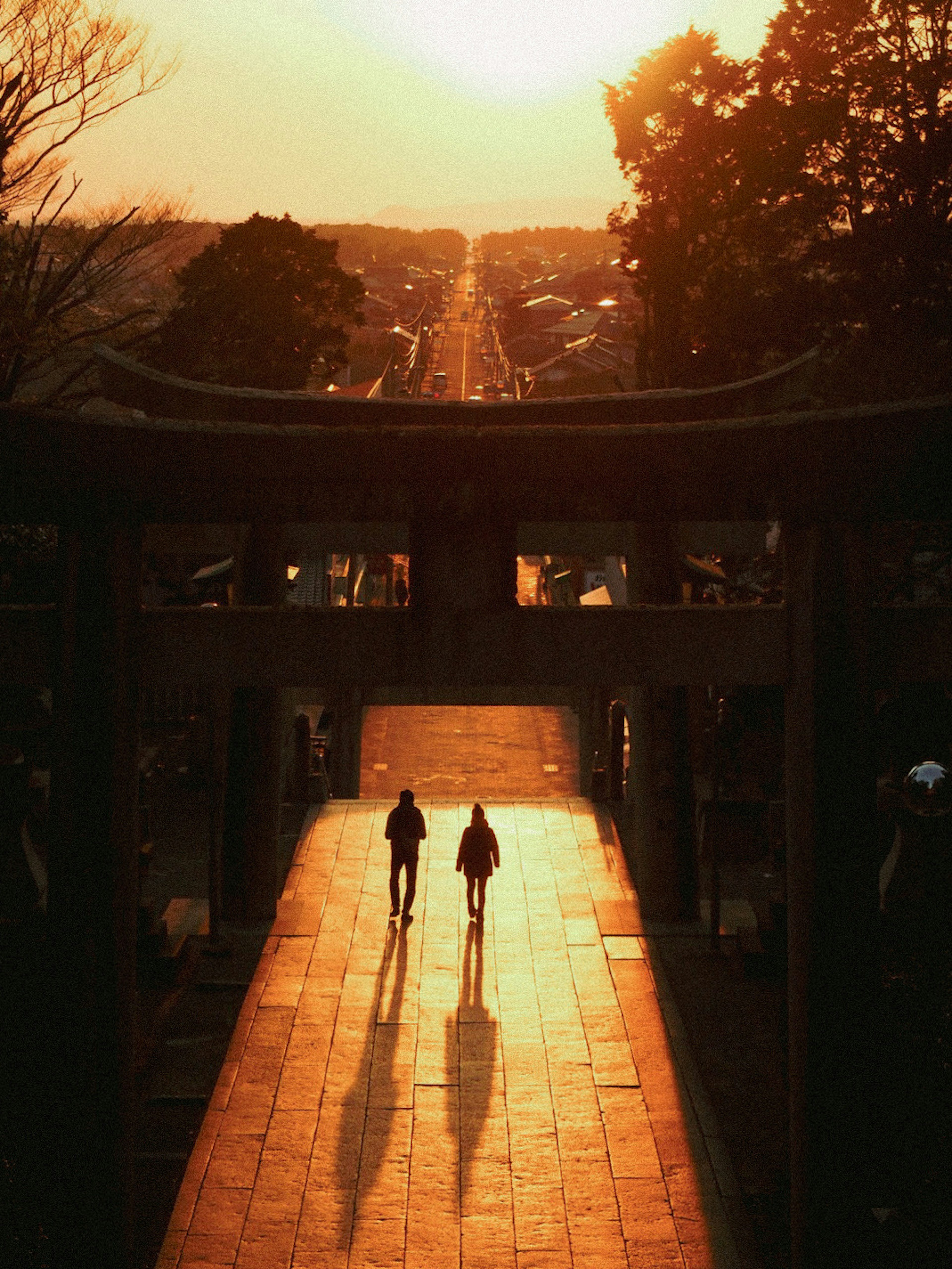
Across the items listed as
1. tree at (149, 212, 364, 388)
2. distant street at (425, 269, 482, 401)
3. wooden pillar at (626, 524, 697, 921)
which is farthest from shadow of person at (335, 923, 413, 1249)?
distant street at (425, 269, 482, 401)

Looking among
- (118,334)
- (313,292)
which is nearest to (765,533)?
(118,334)

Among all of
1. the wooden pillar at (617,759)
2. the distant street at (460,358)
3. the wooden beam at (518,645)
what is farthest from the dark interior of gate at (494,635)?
the distant street at (460,358)

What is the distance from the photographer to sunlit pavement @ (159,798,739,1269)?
8.59 meters

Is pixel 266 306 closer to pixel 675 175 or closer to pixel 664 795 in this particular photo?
pixel 675 175

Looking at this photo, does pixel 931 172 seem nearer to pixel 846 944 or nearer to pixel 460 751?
pixel 460 751

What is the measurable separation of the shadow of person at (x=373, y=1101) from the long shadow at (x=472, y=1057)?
0.44m

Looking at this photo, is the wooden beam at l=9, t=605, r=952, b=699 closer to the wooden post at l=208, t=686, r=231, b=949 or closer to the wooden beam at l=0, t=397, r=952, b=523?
the wooden beam at l=0, t=397, r=952, b=523

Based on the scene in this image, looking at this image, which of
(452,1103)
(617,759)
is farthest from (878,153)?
(452,1103)

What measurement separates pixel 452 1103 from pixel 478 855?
372 centimetres

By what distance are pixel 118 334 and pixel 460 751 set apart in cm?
1112

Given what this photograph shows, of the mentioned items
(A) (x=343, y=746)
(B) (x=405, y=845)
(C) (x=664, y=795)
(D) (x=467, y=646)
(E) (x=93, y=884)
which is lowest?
(A) (x=343, y=746)

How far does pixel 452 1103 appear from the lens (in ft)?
34.1

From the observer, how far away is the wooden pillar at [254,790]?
13781 millimetres

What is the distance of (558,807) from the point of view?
19359mm
